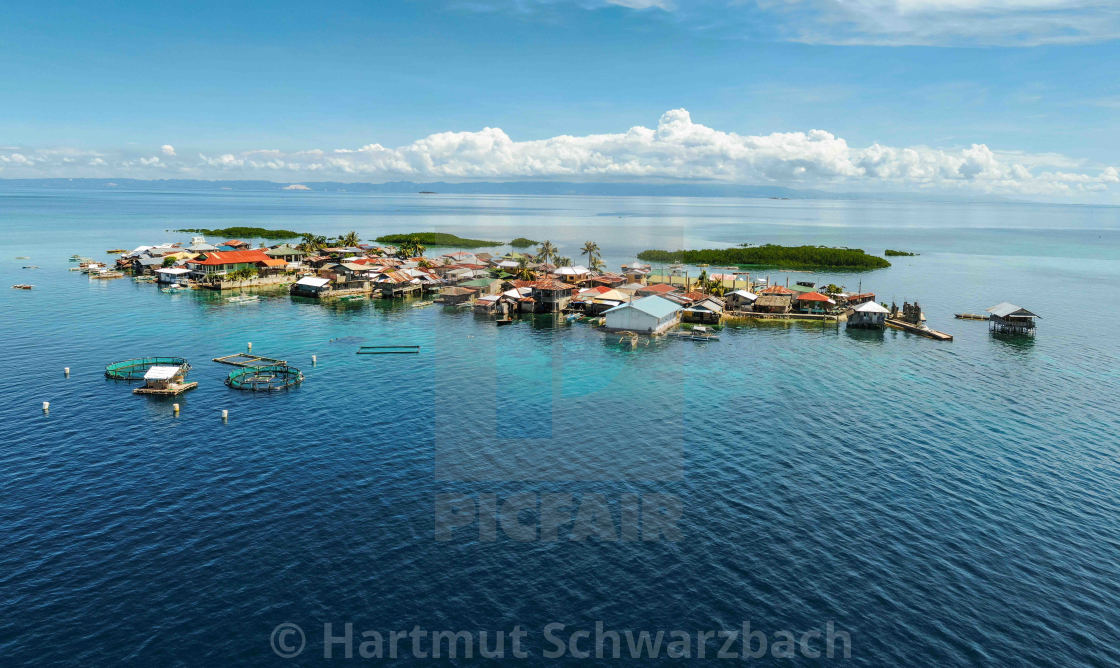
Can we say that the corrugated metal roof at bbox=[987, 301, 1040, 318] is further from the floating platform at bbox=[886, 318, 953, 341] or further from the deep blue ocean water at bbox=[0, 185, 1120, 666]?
the deep blue ocean water at bbox=[0, 185, 1120, 666]

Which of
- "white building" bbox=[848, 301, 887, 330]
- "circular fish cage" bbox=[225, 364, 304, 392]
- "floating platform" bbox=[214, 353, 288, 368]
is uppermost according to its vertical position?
"white building" bbox=[848, 301, 887, 330]

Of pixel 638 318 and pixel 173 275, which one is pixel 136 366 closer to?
pixel 638 318

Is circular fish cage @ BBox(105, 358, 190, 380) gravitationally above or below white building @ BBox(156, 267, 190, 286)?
below

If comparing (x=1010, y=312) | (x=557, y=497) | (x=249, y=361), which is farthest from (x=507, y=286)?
(x=1010, y=312)

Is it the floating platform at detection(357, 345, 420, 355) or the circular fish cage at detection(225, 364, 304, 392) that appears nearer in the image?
the circular fish cage at detection(225, 364, 304, 392)

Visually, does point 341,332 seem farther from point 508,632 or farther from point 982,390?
point 982,390

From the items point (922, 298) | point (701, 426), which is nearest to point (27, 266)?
point (701, 426)

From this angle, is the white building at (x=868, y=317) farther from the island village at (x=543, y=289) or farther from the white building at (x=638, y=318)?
the white building at (x=638, y=318)

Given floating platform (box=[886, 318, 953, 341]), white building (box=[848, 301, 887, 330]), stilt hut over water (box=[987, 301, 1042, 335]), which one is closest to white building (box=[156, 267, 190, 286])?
white building (box=[848, 301, 887, 330])
